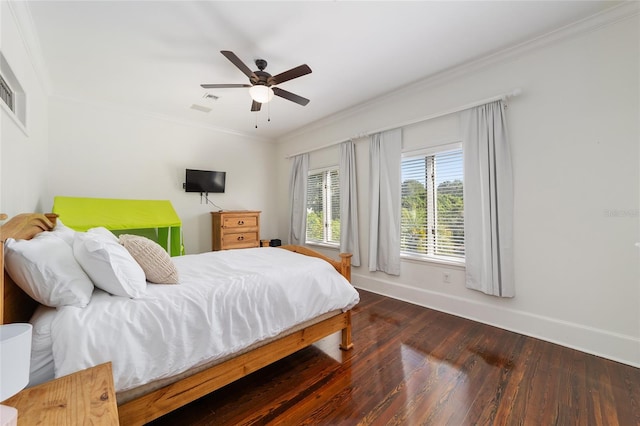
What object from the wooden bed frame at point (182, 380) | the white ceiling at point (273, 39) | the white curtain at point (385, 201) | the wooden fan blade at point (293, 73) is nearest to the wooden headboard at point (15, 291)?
the wooden bed frame at point (182, 380)

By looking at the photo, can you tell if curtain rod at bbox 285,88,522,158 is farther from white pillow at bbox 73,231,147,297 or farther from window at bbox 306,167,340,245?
white pillow at bbox 73,231,147,297

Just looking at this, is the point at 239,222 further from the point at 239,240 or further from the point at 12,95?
the point at 12,95

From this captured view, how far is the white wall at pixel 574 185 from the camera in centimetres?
204

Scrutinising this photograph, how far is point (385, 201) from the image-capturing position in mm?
3529

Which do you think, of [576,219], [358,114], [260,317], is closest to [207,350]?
[260,317]

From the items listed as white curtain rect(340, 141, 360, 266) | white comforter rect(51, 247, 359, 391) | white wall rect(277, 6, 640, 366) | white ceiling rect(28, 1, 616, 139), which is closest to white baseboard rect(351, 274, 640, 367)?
white wall rect(277, 6, 640, 366)

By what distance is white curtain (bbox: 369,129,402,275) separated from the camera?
3424 millimetres

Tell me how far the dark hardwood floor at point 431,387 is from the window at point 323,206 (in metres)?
2.36

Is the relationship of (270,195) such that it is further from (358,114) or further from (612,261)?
(612,261)

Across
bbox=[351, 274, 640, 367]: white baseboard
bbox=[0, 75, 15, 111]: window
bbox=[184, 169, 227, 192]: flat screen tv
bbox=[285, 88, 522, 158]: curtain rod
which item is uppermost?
bbox=[285, 88, 522, 158]: curtain rod

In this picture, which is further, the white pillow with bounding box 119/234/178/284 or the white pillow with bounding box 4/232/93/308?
the white pillow with bounding box 119/234/178/284

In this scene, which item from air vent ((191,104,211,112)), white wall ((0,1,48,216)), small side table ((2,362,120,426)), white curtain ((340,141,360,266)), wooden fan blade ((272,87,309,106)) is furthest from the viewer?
white curtain ((340,141,360,266))

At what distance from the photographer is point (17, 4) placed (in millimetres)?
1831

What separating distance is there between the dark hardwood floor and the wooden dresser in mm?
2666
